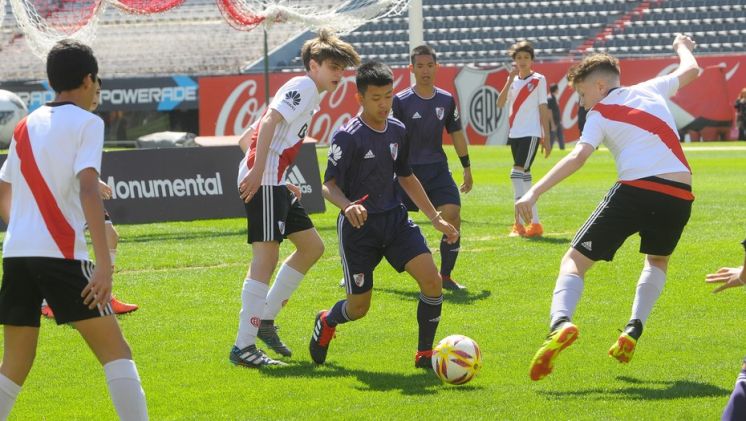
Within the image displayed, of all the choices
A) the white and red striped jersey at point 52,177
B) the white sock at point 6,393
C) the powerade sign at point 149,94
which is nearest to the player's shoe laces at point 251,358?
the white sock at point 6,393

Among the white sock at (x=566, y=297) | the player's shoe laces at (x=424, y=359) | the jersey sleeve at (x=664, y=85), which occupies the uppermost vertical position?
the jersey sleeve at (x=664, y=85)

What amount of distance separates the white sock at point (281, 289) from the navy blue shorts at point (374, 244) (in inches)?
29.3

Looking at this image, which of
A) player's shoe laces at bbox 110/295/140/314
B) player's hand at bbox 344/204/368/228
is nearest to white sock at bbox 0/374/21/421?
player's hand at bbox 344/204/368/228

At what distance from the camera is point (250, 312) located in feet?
24.5

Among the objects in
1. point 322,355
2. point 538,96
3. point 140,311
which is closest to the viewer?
point 322,355

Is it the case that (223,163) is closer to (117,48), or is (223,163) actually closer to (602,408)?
(602,408)

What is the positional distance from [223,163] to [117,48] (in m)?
28.8

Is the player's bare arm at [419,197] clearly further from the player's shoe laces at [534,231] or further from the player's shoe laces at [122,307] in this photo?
the player's shoe laces at [534,231]

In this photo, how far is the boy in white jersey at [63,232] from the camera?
16.0ft

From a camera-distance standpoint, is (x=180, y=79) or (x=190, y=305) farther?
(x=180, y=79)

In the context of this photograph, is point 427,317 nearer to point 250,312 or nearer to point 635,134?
point 250,312

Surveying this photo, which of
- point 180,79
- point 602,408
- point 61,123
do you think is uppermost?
point 61,123

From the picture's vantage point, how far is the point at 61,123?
4.88m

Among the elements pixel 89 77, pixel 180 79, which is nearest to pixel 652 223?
pixel 89 77
